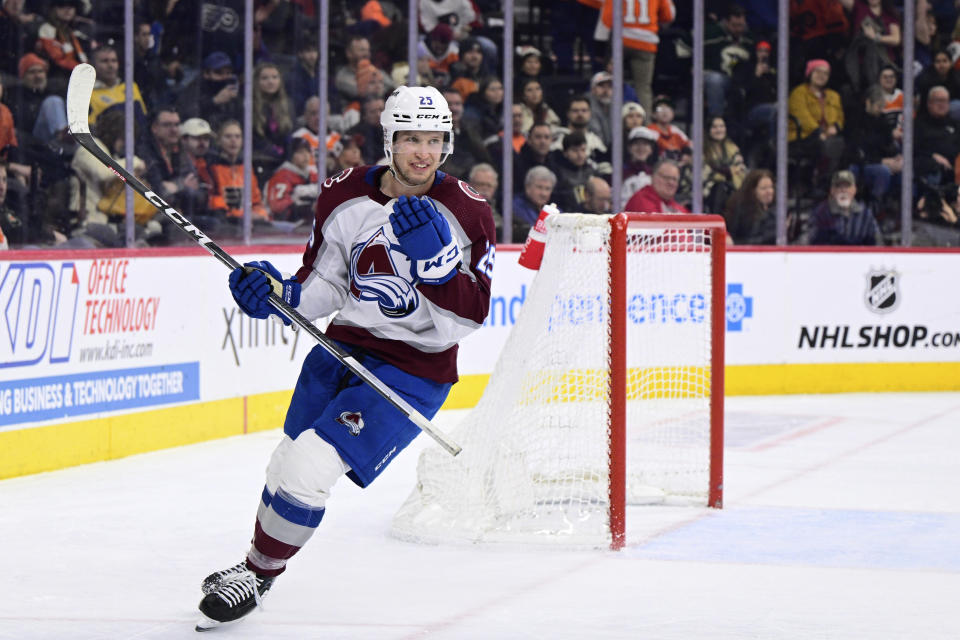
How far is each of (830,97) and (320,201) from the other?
6426mm

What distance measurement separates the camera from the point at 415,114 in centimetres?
333

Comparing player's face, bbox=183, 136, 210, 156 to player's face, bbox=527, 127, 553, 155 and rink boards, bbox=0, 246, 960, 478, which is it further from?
player's face, bbox=527, 127, 553, 155

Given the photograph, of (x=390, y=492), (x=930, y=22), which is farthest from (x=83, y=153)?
(x=930, y=22)

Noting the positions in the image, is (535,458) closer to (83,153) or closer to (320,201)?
(320,201)

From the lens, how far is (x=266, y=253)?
22.4ft

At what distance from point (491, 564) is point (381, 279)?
1045 mm

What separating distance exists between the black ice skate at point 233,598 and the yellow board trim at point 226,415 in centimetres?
228

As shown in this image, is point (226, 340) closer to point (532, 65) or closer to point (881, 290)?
point (532, 65)

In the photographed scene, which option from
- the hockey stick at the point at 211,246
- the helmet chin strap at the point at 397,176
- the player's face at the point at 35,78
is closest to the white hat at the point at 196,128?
the player's face at the point at 35,78

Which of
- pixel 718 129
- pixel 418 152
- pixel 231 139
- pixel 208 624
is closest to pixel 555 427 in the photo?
Result: pixel 418 152

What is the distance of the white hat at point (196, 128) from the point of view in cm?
742

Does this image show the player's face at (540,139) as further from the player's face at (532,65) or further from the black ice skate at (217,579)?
the black ice skate at (217,579)

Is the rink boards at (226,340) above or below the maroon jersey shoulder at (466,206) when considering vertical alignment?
below

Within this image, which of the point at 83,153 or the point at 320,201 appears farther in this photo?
the point at 83,153
